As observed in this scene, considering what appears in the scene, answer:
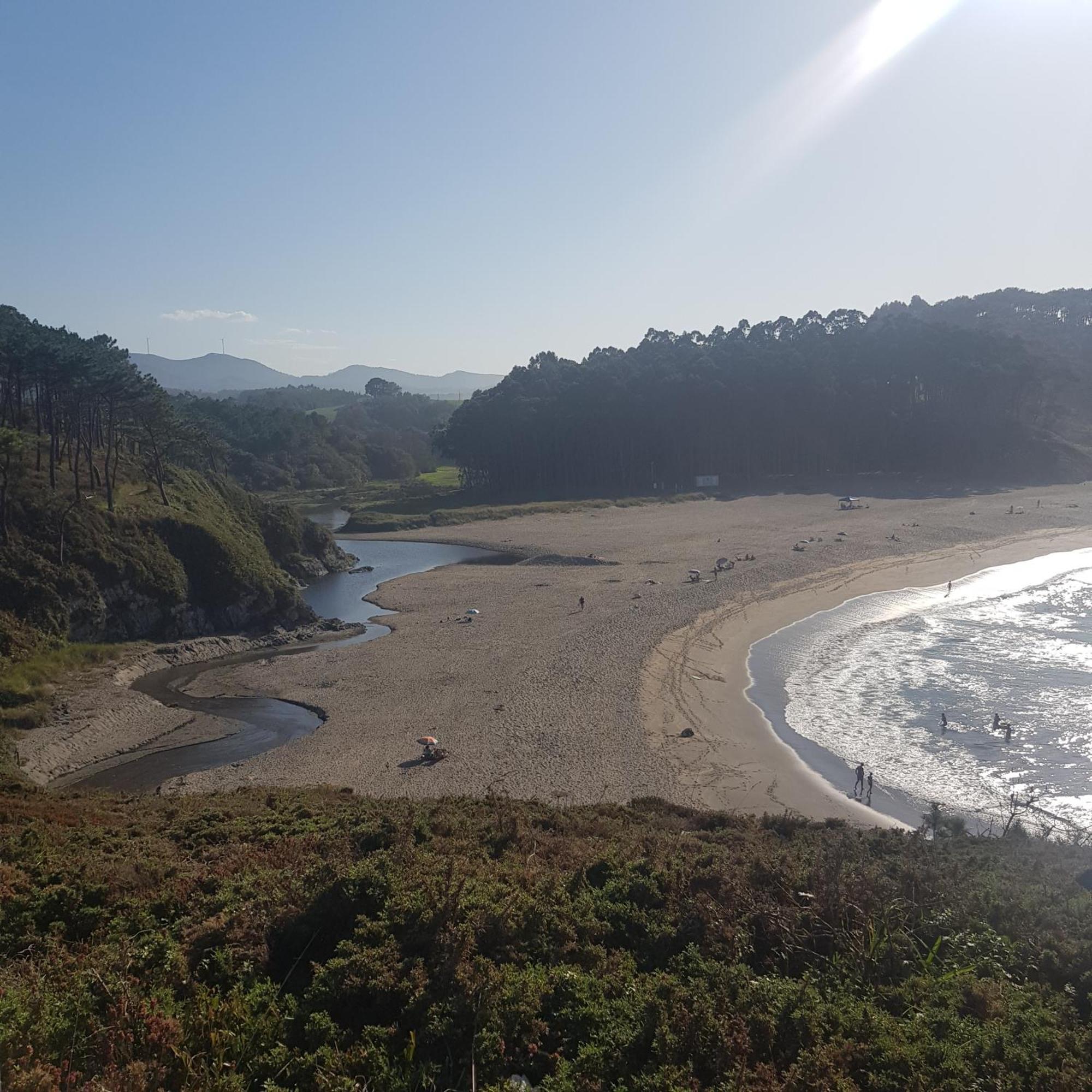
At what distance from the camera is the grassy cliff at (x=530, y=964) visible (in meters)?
7.05

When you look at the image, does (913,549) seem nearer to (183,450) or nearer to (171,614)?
(171,614)

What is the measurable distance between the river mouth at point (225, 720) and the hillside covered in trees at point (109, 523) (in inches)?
135

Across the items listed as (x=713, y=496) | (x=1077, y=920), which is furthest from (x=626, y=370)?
A: (x=1077, y=920)

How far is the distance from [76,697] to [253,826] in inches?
734

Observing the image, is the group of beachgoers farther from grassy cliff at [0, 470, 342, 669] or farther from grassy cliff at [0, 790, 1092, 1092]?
grassy cliff at [0, 470, 342, 669]

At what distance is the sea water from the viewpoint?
71.2ft

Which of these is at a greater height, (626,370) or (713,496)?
(626,370)

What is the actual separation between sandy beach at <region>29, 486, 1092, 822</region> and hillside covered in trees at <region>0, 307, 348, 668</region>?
479cm

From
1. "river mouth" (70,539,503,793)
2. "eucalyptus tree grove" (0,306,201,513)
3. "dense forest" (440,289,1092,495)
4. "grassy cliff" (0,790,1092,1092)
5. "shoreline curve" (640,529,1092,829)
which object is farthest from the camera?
"dense forest" (440,289,1092,495)

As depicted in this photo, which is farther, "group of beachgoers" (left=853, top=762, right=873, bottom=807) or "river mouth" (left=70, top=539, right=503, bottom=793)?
"river mouth" (left=70, top=539, right=503, bottom=793)

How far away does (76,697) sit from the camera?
29.2 m

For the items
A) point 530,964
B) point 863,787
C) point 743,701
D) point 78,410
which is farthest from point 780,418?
point 530,964

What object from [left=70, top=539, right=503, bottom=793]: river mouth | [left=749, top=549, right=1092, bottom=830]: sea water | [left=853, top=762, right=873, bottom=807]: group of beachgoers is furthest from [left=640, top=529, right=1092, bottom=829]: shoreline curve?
[left=70, top=539, right=503, bottom=793]: river mouth

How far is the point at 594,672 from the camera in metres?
32.0
